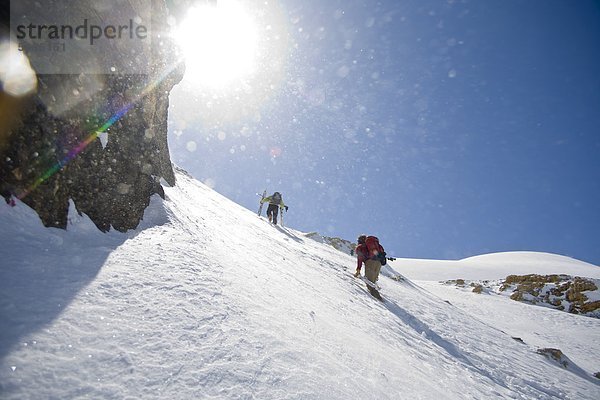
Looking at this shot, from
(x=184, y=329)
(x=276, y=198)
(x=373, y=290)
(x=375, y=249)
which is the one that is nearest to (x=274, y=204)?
(x=276, y=198)

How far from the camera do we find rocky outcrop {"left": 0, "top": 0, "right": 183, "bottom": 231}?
13.7 feet

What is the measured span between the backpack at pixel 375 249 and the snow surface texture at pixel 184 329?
3590 millimetres

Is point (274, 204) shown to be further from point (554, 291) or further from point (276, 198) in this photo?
point (554, 291)

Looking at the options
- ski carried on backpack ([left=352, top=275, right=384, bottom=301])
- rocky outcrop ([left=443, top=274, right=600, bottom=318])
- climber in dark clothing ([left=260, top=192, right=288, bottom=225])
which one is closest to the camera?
ski carried on backpack ([left=352, top=275, right=384, bottom=301])

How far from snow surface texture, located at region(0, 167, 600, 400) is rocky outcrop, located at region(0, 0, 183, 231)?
1.02 feet

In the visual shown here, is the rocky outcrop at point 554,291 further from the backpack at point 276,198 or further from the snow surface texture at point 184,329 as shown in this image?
the snow surface texture at point 184,329

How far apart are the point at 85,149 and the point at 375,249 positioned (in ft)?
31.4

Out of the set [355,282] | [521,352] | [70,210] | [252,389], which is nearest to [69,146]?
[70,210]

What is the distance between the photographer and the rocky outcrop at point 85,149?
4.16 metres

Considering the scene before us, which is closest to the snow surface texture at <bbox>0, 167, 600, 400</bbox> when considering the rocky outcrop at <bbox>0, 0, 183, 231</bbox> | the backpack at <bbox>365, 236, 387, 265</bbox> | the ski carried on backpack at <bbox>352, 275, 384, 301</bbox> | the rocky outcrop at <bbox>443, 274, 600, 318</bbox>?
the rocky outcrop at <bbox>0, 0, 183, 231</bbox>

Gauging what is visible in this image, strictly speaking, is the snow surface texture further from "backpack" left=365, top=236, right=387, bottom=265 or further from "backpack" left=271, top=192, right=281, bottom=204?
"backpack" left=271, top=192, right=281, bottom=204

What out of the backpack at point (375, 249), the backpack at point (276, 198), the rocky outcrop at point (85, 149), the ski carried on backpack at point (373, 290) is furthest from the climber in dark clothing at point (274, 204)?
the rocky outcrop at point (85, 149)

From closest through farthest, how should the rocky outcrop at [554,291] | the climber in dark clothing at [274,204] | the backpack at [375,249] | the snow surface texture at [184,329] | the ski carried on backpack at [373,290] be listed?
1. the snow surface texture at [184,329]
2. the ski carried on backpack at [373,290]
3. the backpack at [375,249]
4. the climber in dark clothing at [274,204]
5. the rocky outcrop at [554,291]

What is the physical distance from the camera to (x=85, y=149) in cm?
513
